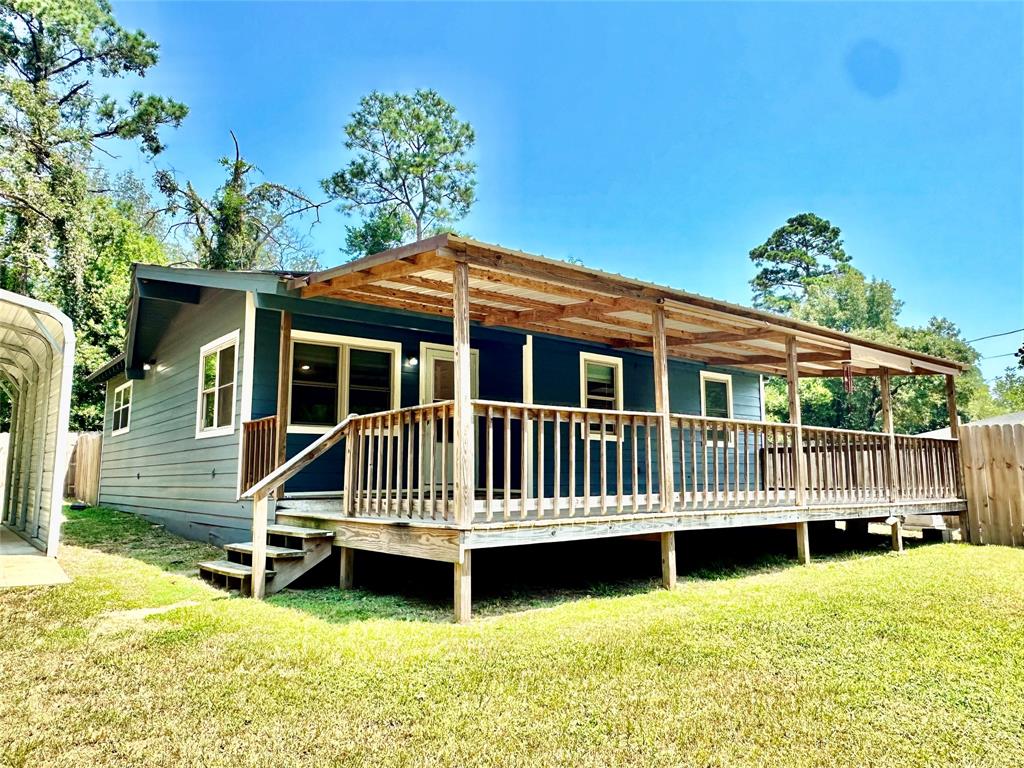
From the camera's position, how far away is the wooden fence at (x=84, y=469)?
16250 millimetres

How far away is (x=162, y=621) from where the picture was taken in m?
4.89

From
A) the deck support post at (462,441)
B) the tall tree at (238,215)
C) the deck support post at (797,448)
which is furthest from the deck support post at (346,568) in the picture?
the tall tree at (238,215)

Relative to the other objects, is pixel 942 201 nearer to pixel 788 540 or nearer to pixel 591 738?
pixel 788 540

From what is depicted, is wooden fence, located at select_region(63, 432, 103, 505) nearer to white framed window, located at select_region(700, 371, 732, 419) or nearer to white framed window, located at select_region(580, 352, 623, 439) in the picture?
white framed window, located at select_region(580, 352, 623, 439)

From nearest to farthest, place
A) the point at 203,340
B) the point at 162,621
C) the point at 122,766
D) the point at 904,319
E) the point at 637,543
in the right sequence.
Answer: the point at 122,766
the point at 162,621
the point at 637,543
the point at 203,340
the point at 904,319

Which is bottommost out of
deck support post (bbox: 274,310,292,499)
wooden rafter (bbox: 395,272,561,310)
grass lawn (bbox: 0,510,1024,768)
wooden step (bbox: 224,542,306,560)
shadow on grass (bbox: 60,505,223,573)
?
grass lawn (bbox: 0,510,1024,768)

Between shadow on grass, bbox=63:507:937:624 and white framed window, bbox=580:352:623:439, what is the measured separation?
2.44 m

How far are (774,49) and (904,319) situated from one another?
1803 centimetres

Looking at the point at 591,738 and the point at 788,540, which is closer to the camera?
the point at 591,738

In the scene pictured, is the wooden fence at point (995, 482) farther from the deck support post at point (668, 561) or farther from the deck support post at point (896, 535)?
the deck support post at point (668, 561)

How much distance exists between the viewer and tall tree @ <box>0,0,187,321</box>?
732 inches

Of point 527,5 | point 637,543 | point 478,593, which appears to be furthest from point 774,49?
point 478,593

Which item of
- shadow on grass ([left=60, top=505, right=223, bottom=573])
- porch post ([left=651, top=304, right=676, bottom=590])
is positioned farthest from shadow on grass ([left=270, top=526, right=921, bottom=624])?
shadow on grass ([left=60, top=505, right=223, bottom=573])

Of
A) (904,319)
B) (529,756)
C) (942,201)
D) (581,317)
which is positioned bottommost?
(529,756)
